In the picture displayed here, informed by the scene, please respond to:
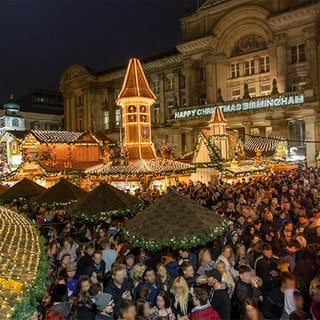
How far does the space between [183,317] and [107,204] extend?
658 cm

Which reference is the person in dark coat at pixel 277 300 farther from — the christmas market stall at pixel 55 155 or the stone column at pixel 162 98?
the stone column at pixel 162 98

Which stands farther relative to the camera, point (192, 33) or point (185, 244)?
Result: point (192, 33)

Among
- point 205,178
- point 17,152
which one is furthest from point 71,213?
point 17,152

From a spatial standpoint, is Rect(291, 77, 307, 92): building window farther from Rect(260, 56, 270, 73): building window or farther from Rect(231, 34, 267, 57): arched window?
Rect(231, 34, 267, 57): arched window

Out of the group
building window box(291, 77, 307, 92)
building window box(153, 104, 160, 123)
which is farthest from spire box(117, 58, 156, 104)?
building window box(153, 104, 160, 123)

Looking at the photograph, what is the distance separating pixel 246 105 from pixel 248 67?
297 inches

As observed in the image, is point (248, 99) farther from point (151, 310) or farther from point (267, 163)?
point (151, 310)

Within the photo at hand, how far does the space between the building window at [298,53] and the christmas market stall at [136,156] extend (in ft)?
68.4

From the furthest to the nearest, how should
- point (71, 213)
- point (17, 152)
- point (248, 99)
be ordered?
point (248, 99) < point (17, 152) < point (71, 213)

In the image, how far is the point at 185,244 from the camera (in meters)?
7.48

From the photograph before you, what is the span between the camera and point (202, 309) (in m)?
4.95

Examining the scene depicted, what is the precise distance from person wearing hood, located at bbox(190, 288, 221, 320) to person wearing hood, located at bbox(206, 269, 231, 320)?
0.37m

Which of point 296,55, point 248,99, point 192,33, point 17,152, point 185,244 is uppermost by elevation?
point 192,33

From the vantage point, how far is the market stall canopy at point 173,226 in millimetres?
7547
